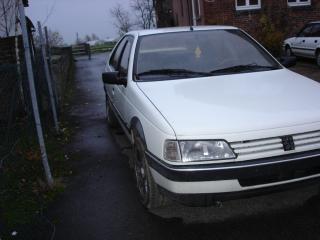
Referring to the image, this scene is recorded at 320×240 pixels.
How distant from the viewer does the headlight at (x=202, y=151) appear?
11.4 ft

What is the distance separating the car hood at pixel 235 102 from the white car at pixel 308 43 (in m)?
9.45

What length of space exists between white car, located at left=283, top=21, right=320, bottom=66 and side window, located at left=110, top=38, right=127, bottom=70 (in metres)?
8.30

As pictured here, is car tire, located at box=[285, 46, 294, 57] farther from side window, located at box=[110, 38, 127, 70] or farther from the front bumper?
the front bumper

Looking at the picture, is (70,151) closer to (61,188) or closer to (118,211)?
(61,188)

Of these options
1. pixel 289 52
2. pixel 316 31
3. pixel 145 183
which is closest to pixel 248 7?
pixel 289 52

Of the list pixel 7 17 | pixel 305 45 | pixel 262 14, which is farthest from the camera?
pixel 262 14

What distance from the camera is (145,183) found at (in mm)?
4203

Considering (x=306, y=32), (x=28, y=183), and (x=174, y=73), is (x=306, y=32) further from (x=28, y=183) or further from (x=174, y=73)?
(x=28, y=183)

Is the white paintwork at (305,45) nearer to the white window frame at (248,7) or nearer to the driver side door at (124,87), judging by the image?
the white window frame at (248,7)

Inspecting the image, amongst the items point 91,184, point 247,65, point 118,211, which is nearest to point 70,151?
point 91,184

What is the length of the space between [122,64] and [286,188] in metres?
2.92

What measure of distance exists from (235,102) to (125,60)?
215 centimetres

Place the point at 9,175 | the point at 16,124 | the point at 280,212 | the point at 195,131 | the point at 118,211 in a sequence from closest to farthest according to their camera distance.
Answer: the point at 195,131 → the point at 280,212 → the point at 118,211 → the point at 9,175 → the point at 16,124

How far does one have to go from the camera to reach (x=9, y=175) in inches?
218
